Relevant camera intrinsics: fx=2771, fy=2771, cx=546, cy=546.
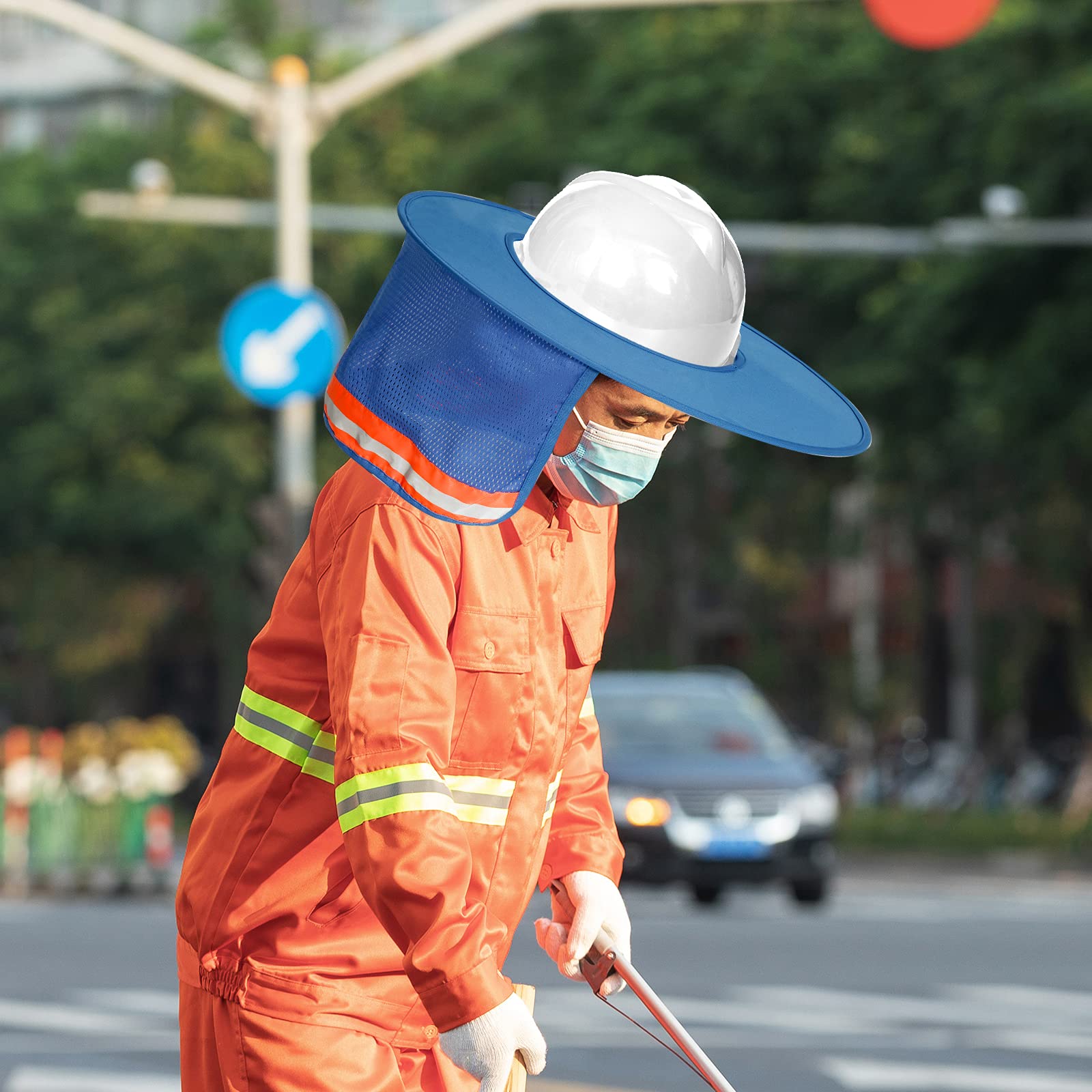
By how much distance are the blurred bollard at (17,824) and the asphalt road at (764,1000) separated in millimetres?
2880

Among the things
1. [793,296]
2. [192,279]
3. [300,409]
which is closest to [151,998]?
[300,409]

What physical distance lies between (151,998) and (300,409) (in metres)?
4.85

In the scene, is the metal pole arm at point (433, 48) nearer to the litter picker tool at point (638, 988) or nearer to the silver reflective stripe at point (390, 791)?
the litter picker tool at point (638, 988)

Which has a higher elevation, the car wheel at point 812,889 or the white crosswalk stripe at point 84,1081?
the white crosswalk stripe at point 84,1081

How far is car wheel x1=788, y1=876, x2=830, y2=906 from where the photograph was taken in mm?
17953

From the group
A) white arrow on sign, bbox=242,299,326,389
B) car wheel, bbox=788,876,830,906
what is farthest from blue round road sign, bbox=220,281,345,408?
car wheel, bbox=788,876,830,906

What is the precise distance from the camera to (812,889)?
18016 mm

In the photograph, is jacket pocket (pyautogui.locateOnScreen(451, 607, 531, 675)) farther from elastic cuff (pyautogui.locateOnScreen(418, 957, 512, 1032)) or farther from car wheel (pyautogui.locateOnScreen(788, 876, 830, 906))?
car wheel (pyautogui.locateOnScreen(788, 876, 830, 906))

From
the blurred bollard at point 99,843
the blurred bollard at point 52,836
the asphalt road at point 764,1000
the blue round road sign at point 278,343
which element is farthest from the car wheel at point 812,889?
the blurred bollard at point 52,836

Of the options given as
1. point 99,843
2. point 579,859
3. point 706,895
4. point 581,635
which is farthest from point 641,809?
point 581,635

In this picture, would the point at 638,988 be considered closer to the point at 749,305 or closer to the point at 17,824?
the point at 17,824

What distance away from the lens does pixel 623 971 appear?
336cm

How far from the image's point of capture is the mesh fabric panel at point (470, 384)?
3.12 m

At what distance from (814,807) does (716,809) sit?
694mm
